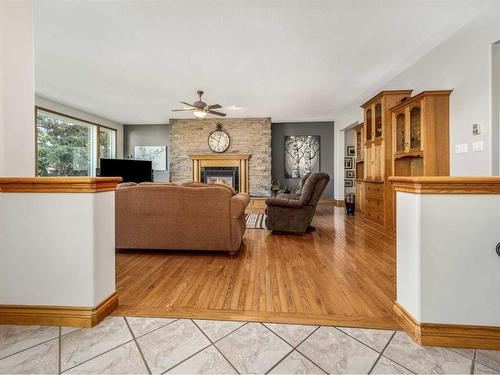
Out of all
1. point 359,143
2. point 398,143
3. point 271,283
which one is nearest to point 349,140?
point 359,143

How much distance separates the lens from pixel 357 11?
8.27ft

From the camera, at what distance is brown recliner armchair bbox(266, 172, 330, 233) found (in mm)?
3646

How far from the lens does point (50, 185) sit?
142cm

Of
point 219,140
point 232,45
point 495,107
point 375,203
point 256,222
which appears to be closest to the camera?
point 495,107

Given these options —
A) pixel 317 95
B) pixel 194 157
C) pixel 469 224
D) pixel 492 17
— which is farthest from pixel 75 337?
pixel 194 157

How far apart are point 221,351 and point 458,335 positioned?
1.22 m

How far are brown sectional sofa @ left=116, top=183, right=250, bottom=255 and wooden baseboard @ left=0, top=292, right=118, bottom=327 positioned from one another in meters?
1.34

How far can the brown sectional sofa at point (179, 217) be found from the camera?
272 centimetres

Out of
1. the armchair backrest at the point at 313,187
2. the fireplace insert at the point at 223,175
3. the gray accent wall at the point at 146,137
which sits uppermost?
the gray accent wall at the point at 146,137

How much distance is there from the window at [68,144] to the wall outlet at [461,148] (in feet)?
22.8

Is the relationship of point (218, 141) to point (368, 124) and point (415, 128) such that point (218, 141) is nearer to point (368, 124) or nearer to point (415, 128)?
point (368, 124)

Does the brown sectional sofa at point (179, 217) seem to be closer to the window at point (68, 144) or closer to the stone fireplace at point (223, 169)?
the window at point (68, 144)

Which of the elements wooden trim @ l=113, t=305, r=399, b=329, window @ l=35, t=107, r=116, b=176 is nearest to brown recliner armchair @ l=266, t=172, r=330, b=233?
wooden trim @ l=113, t=305, r=399, b=329

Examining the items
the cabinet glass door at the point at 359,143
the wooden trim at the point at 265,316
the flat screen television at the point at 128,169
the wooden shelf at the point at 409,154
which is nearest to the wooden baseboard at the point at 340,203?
the cabinet glass door at the point at 359,143
